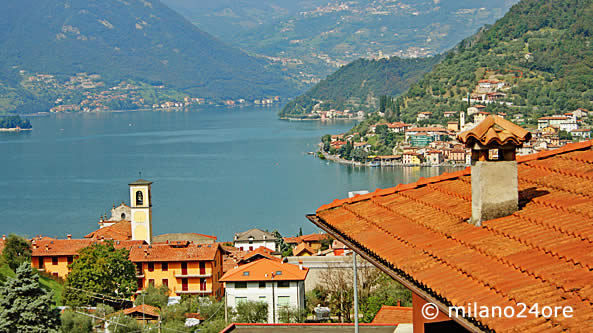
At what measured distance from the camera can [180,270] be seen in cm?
1339

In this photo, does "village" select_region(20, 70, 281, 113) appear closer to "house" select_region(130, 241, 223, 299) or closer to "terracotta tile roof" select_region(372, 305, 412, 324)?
"house" select_region(130, 241, 223, 299)

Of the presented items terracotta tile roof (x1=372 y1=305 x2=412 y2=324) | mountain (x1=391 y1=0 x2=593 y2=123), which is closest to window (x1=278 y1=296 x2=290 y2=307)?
terracotta tile roof (x1=372 y1=305 x2=412 y2=324)

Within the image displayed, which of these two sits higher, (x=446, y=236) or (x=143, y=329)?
(x=446, y=236)

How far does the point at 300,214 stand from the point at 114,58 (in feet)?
535

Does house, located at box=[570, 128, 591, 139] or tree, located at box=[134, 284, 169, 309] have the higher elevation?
house, located at box=[570, 128, 591, 139]

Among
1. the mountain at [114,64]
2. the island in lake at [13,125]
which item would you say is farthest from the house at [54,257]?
the mountain at [114,64]

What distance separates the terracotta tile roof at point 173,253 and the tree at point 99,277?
1079 mm

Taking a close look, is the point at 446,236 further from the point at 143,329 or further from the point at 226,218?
the point at 226,218

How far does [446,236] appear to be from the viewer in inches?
75.7

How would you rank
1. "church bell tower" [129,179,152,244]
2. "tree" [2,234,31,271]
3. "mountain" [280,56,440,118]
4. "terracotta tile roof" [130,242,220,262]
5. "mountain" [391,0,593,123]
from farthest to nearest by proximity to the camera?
1. "mountain" [280,56,440,118]
2. "mountain" [391,0,593,123]
3. "church bell tower" [129,179,152,244]
4. "terracotta tile roof" [130,242,220,262]
5. "tree" [2,234,31,271]

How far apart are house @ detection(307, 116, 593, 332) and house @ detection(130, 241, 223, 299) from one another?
10.9m

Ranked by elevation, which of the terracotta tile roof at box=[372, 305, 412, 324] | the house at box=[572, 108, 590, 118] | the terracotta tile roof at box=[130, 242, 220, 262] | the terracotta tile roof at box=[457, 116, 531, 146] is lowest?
the terracotta tile roof at box=[130, 242, 220, 262]

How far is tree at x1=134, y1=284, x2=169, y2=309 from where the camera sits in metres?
11.0

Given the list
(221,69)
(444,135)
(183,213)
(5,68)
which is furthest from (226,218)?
(221,69)
